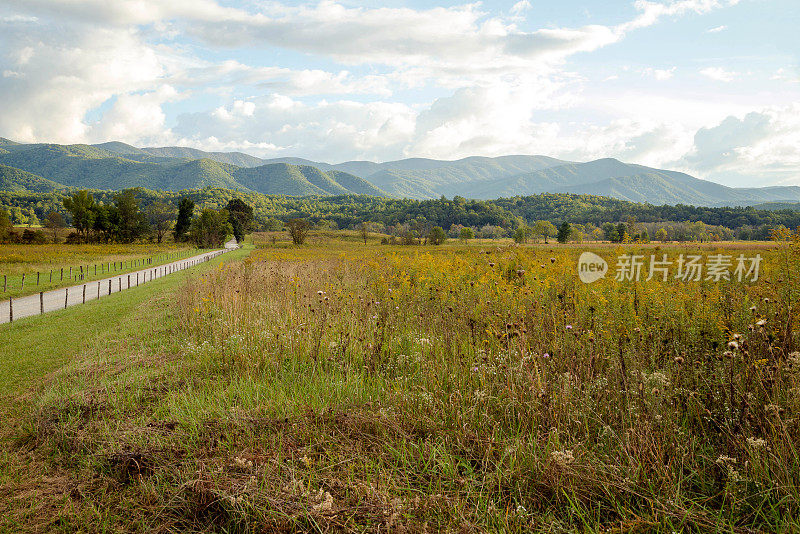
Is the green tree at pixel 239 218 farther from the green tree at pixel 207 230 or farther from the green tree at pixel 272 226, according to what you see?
the green tree at pixel 272 226

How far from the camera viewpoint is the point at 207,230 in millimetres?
85500

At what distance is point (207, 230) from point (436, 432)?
9127cm

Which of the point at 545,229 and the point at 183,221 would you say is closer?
the point at 183,221

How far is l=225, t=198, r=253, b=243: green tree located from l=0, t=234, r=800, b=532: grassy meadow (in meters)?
106

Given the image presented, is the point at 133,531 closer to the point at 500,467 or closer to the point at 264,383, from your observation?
the point at 264,383

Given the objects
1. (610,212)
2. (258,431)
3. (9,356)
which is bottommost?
(9,356)

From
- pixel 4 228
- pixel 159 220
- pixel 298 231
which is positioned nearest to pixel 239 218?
pixel 159 220

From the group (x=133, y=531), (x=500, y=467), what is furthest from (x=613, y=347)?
(x=133, y=531)

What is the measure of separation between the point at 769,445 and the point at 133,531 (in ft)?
15.8

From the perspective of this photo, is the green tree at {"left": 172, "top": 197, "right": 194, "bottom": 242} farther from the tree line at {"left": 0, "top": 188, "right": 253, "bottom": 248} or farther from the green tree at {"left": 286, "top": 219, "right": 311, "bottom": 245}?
the green tree at {"left": 286, "top": 219, "right": 311, "bottom": 245}

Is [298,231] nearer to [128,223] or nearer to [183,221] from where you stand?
[183,221]

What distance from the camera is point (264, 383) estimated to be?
5348 millimetres

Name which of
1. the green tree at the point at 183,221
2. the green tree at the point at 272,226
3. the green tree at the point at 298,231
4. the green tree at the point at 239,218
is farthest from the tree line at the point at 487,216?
the green tree at the point at 298,231

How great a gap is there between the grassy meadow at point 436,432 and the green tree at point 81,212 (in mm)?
86653
